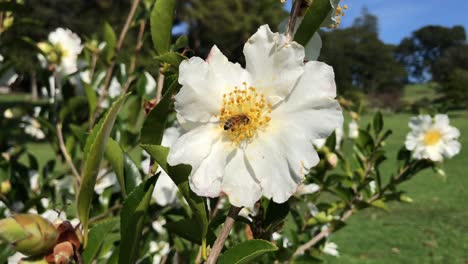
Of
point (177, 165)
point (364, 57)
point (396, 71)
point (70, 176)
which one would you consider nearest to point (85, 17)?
point (70, 176)

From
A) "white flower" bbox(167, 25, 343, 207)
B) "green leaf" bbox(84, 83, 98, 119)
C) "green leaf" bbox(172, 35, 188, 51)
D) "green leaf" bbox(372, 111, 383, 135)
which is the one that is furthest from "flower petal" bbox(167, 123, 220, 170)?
"green leaf" bbox(372, 111, 383, 135)

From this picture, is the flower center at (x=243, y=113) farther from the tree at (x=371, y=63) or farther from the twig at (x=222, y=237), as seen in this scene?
the tree at (x=371, y=63)

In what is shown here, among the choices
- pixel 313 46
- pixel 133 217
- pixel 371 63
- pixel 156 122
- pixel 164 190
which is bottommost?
pixel 371 63

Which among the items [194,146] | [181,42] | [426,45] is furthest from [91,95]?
[426,45]

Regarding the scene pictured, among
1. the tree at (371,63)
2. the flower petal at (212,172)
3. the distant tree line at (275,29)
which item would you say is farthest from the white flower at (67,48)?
the tree at (371,63)

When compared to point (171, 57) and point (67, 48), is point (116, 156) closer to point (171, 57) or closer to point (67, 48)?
point (171, 57)

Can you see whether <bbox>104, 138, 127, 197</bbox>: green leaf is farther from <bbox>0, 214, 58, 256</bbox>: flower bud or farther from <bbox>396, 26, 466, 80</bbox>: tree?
<bbox>396, 26, 466, 80</bbox>: tree

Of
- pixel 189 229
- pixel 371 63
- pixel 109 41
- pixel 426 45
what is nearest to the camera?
pixel 189 229

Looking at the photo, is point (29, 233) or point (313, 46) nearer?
point (29, 233)
